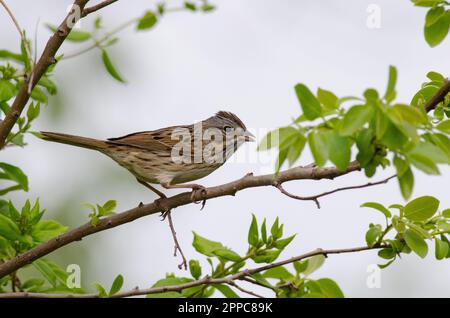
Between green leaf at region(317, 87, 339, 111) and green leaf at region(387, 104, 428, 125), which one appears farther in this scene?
green leaf at region(317, 87, 339, 111)

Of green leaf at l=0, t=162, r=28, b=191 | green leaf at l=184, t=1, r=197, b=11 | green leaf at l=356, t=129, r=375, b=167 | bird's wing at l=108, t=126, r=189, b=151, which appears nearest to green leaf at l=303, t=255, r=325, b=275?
green leaf at l=356, t=129, r=375, b=167

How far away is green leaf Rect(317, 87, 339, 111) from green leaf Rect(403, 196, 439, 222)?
873 millimetres

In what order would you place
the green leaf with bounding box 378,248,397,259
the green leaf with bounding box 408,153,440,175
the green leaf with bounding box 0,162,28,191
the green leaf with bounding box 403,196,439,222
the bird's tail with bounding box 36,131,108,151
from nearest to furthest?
1. the green leaf with bounding box 408,153,440,175
2. the green leaf with bounding box 403,196,439,222
3. the green leaf with bounding box 378,248,397,259
4. the green leaf with bounding box 0,162,28,191
5. the bird's tail with bounding box 36,131,108,151

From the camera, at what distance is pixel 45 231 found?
4.35m

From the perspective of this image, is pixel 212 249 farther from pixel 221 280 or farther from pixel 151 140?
pixel 151 140

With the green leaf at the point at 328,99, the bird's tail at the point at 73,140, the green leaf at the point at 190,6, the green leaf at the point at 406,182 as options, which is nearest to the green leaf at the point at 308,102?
the green leaf at the point at 328,99

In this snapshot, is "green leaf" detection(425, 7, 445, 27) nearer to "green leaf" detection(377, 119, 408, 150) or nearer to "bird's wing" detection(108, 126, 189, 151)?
"green leaf" detection(377, 119, 408, 150)

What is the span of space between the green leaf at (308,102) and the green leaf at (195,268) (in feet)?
4.11

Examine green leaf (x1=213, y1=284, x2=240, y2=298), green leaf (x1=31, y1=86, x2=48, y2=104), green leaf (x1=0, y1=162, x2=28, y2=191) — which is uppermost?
green leaf (x1=31, y1=86, x2=48, y2=104)

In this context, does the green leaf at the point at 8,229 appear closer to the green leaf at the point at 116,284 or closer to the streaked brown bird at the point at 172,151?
the green leaf at the point at 116,284

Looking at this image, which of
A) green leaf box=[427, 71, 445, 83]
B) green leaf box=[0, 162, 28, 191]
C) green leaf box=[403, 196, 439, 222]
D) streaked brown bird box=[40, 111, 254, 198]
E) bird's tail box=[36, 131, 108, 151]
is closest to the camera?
green leaf box=[403, 196, 439, 222]

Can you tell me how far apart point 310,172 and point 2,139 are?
168 cm

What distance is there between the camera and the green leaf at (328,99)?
115 inches

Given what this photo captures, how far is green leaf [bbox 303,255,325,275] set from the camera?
368 cm
